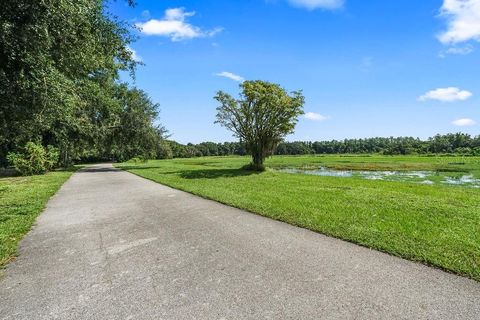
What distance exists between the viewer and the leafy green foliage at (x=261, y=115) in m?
19.0

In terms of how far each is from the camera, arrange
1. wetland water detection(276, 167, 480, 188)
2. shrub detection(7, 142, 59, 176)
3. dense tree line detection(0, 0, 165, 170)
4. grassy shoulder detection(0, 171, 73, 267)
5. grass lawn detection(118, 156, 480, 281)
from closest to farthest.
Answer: grass lawn detection(118, 156, 480, 281), grassy shoulder detection(0, 171, 73, 267), dense tree line detection(0, 0, 165, 170), wetland water detection(276, 167, 480, 188), shrub detection(7, 142, 59, 176)

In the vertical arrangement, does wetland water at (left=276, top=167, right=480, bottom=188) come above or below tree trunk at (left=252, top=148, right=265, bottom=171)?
below

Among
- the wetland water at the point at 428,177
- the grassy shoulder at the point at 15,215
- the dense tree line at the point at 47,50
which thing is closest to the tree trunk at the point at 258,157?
the wetland water at the point at 428,177

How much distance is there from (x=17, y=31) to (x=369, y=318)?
8597mm

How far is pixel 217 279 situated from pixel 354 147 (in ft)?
418

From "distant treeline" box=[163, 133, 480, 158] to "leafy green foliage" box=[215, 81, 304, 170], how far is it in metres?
71.5

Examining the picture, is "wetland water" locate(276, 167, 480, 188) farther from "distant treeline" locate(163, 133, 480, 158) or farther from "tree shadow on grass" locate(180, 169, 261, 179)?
"distant treeline" locate(163, 133, 480, 158)

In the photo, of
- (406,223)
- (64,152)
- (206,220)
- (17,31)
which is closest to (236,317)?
(206,220)

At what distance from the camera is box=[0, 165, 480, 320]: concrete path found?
310cm

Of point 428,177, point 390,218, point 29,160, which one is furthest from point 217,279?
point 29,160

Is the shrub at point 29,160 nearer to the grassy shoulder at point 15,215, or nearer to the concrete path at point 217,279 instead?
the grassy shoulder at point 15,215

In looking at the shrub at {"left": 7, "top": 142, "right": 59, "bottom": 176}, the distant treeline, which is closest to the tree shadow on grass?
the shrub at {"left": 7, "top": 142, "right": 59, "bottom": 176}

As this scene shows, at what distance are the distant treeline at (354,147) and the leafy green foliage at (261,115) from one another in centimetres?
7154

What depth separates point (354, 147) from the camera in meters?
122
